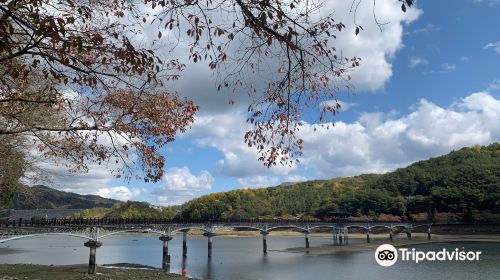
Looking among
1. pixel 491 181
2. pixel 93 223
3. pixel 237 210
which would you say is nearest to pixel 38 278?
pixel 93 223

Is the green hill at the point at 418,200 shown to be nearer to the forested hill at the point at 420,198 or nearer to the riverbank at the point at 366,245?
the forested hill at the point at 420,198

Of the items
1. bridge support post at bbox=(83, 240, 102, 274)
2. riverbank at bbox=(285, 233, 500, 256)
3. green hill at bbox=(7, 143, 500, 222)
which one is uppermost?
green hill at bbox=(7, 143, 500, 222)

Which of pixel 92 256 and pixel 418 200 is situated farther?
pixel 418 200

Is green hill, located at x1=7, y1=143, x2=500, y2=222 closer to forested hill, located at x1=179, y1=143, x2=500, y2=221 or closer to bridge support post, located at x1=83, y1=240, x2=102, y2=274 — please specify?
forested hill, located at x1=179, y1=143, x2=500, y2=221

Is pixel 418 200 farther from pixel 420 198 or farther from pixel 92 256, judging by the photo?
pixel 92 256

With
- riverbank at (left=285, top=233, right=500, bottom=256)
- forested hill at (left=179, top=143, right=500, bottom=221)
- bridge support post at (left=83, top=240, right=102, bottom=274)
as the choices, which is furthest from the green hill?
bridge support post at (left=83, top=240, right=102, bottom=274)

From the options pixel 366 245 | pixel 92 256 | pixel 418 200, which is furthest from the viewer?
pixel 418 200

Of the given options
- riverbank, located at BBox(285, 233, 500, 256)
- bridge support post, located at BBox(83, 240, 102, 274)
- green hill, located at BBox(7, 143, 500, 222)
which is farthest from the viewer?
green hill, located at BBox(7, 143, 500, 222)

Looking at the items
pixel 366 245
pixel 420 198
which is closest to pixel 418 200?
pixel 420 198

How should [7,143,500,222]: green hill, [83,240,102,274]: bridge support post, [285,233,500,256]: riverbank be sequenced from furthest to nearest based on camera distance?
[7,143,500,222]: green hill
[285,233,500,256]: riverbank
[83,240,102,274]: bridge support post

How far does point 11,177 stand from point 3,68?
1019 cm

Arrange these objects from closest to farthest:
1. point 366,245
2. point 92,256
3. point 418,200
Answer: point 92,256 → point 366,245 → point 418,200

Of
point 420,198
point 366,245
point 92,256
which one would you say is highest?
point 420,198

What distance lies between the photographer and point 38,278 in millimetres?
35438
